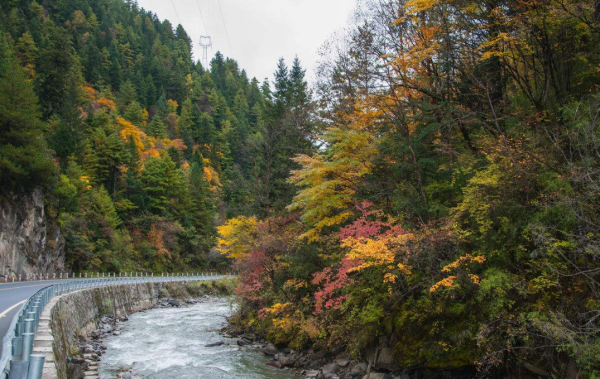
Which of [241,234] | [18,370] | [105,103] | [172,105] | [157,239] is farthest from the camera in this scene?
[172,105]

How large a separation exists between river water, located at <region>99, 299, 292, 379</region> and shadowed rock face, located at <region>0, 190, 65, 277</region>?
37.1ft

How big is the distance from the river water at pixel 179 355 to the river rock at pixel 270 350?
305mm

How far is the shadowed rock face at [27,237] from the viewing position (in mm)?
28375

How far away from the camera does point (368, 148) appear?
14.9 meters

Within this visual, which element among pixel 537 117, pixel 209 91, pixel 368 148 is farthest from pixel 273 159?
pixel 209 91

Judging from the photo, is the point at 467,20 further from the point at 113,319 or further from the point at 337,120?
the point at 113,319

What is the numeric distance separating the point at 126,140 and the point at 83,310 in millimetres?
46044

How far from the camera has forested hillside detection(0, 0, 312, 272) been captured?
29531 mm

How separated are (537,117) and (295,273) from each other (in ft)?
36.6

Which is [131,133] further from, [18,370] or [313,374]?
[18,370]

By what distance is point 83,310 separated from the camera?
20219 millimetres

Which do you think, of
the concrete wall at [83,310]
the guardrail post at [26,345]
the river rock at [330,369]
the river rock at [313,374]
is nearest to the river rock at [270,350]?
the river rock at [313,374]

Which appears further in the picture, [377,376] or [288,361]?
[288,361]

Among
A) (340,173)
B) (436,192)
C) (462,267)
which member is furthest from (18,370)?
(340,173)
